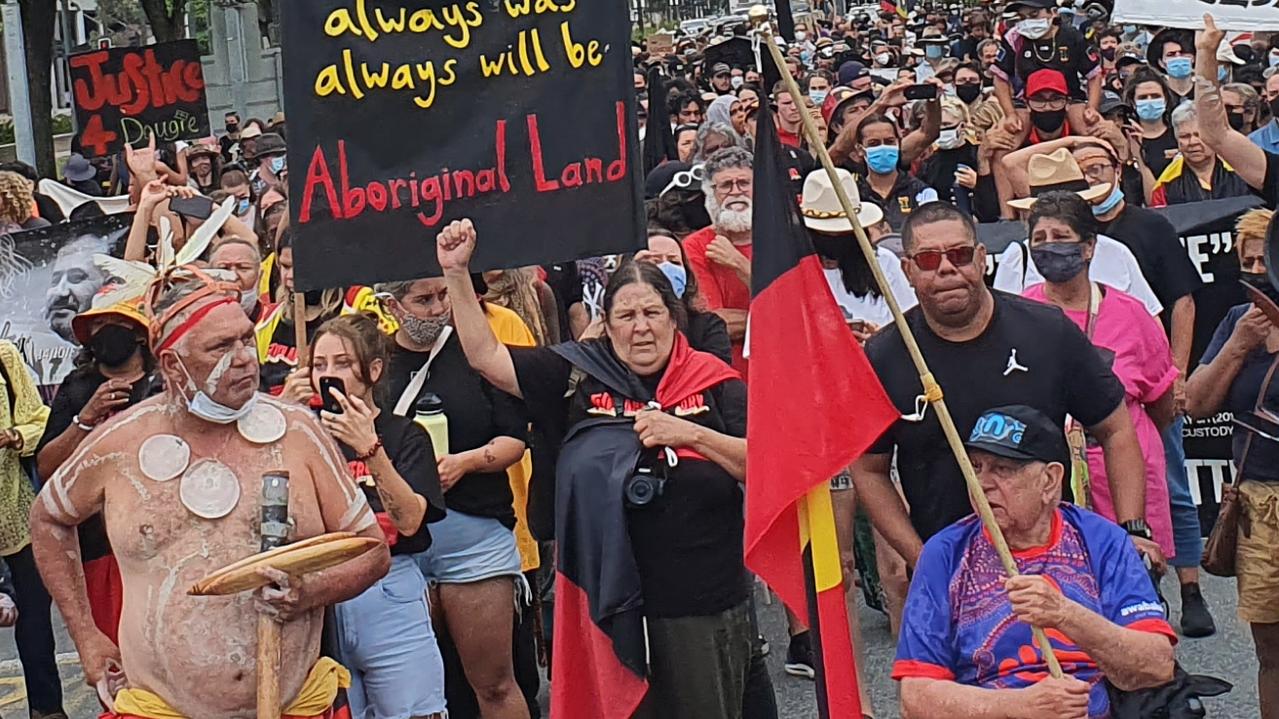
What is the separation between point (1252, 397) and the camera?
261 inches

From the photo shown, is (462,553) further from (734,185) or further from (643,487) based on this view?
(734,185)

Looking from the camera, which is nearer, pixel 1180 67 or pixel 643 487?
pixel 643 487

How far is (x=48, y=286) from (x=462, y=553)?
4.22 metres

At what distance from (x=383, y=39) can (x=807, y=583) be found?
79.7 inches

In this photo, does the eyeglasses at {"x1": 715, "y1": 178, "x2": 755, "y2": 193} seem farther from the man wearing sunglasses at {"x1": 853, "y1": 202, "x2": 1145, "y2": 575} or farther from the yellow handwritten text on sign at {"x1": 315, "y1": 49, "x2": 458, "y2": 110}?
the yellow handwritten text on sign at {"x1": 315, "y1": 49, "x2": 458, "y2": 110}

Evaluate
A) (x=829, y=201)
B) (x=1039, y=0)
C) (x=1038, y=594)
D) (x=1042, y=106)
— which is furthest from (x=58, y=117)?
(x=1038, y=594)

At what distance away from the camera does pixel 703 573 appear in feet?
19.3

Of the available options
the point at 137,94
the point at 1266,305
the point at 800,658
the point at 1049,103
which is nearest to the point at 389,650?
the point at 800,658

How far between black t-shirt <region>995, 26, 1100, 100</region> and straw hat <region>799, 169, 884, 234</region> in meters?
4.66

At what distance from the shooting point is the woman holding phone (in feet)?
19.4

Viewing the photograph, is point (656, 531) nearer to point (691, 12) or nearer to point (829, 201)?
point (829, 201)

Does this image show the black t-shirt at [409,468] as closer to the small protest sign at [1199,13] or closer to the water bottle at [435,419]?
the water bottle at [435,419]

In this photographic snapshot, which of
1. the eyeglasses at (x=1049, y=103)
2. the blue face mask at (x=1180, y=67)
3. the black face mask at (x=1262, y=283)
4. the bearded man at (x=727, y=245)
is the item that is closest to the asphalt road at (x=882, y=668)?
the bearded man at (x=727, y=245)

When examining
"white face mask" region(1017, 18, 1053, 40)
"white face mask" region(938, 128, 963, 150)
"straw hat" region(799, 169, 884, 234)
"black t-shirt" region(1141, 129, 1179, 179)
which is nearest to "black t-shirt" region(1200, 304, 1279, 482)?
"straw hat" region(799, 169, 884, 234)
